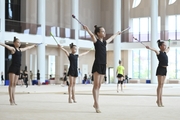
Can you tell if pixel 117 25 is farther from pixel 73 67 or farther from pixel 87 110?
pixel 87 110

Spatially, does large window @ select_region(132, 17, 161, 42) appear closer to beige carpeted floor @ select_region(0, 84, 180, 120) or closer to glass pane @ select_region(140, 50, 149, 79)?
glass pane @ select_region(140, 50, 149, 79)

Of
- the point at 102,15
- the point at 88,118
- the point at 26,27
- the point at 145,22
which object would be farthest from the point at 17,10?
the point at 88,118

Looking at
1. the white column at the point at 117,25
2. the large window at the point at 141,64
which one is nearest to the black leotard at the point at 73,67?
the white column at the point at 117,25

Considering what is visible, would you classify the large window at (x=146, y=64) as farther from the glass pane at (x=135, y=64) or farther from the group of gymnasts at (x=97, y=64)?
the group of gymnasts at (x=97, y=64)

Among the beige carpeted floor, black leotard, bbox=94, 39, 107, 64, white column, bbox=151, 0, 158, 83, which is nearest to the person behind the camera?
the beige carpeted floor

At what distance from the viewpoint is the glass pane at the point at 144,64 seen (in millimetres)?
47628

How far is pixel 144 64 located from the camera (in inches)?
1881

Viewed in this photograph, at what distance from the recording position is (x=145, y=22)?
47.8 meters

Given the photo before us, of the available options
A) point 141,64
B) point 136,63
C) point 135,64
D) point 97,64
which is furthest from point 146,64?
point 97,64

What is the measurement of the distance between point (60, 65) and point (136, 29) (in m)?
12.2

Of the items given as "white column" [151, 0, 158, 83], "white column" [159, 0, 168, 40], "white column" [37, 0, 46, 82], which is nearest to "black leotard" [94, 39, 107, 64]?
"white column" [37, 0, 46, 82]

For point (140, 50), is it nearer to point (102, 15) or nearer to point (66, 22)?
point (102, 15)

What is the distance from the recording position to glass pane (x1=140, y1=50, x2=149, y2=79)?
156 ft

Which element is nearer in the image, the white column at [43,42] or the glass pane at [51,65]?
the white column at [43,42]
